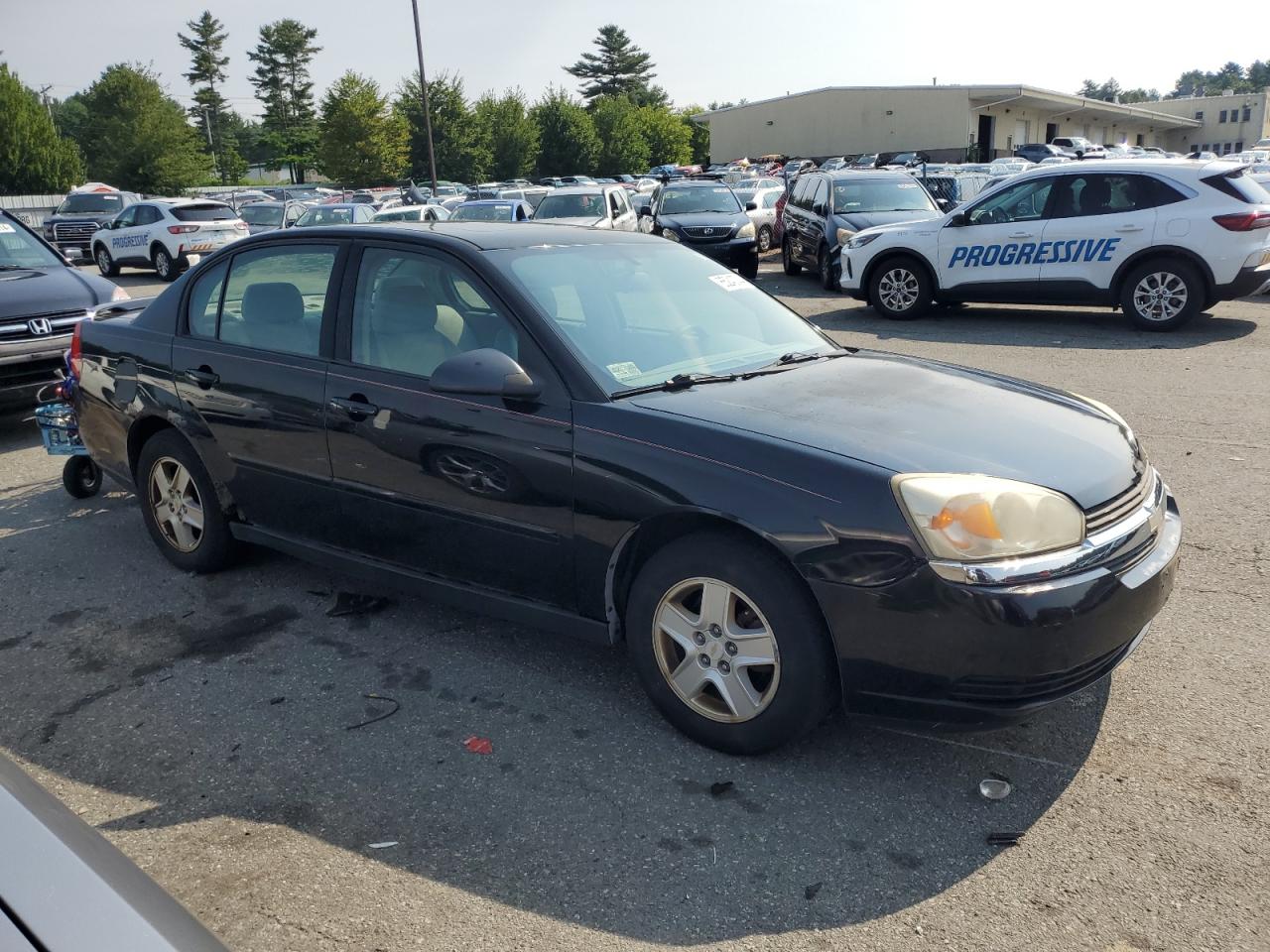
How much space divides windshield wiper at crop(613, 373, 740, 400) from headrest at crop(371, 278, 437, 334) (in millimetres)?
919

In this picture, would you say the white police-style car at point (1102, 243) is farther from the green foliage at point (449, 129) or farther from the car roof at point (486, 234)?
the green foliage at point (449, 129)

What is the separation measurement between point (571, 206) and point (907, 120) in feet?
176

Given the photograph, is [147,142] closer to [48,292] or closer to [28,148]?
[28,148]

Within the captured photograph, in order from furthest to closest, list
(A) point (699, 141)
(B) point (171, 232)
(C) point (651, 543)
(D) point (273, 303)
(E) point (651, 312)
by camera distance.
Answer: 1. (A) point (699, 141)
2. (B) point (171, 232)
3. (D) point (273, 303)
4. (E) point (651, 312)
5. (C) point (651, 543)

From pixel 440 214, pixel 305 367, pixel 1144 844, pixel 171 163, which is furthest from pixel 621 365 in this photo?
pixel 171 163

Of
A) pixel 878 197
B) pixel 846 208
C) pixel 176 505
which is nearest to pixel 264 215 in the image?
pixel 846 208

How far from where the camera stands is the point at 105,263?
78.4ft

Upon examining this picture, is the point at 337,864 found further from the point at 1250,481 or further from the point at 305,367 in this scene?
the point at 1250,481

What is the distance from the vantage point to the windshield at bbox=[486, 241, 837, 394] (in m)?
3.81

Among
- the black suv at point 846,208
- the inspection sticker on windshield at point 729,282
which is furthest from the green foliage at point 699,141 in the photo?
the inspection sticker on windshield at point 729,282

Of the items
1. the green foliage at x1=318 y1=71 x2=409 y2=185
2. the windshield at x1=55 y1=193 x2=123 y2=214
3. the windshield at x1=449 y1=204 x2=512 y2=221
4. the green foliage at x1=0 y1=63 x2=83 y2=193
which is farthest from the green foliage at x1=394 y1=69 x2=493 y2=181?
the windshield at x1=449 y1=204 x2=512 y2=221

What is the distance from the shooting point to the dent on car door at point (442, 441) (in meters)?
3.62

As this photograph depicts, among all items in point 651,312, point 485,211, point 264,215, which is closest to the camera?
point 651,312

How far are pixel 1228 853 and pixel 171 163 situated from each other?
2120 inches
